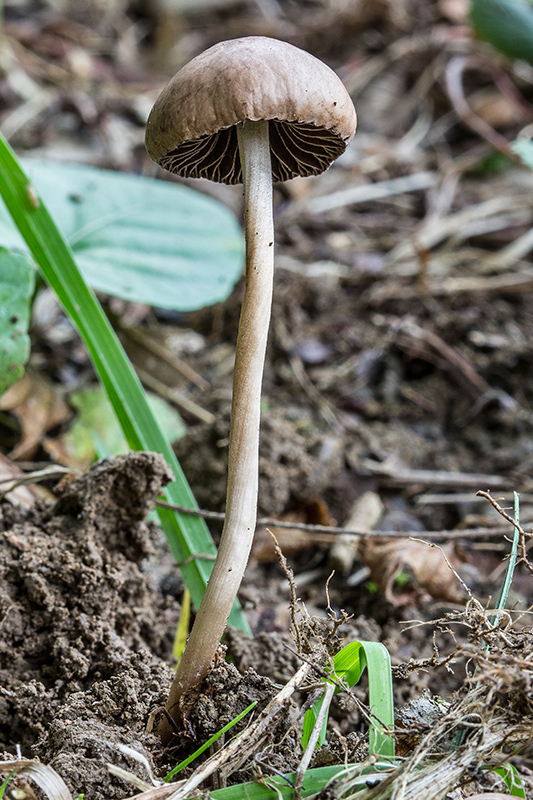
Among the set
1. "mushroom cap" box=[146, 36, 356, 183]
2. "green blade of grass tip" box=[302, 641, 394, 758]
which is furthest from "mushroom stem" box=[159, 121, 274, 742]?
"green blade of grass tip" box=[302, 641, 394, 758]

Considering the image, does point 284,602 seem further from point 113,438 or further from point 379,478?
point 113,438

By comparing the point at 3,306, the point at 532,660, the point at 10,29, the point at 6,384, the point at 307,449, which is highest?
the point at 10,29

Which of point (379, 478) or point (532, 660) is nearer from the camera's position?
point (532, 660)

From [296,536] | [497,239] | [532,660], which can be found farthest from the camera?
[497,239]

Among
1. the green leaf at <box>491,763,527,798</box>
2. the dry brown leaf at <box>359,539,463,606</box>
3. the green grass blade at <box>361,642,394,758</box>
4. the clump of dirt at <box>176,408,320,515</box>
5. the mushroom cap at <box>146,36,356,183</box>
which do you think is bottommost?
the dry brown leaf at <box>359,539,463,606</box>

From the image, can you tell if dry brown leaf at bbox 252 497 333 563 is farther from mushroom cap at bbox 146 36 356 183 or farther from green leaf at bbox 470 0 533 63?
green leaf at bbox 470 0 533 63

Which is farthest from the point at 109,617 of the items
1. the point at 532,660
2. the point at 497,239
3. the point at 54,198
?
the point at 497,239

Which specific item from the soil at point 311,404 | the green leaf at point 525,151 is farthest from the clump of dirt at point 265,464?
the green leaf at point 525,151
